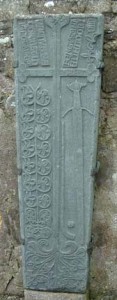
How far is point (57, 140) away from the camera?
217 centimetres

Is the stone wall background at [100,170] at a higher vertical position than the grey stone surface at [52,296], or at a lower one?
higher

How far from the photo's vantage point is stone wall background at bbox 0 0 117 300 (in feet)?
7.23

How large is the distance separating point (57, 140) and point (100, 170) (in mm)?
252

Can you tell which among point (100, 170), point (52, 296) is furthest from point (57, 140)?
point (52, 296)

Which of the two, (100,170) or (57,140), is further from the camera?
(100,170)

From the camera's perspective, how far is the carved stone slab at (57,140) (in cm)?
211

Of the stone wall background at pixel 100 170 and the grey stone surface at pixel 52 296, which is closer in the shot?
the stone wall background at pixel 100 170

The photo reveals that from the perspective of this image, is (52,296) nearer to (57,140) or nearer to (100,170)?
(100,170)

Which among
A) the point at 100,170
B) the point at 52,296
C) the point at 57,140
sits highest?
the point at 57,140

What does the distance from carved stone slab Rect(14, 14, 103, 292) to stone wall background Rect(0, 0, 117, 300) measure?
0.37 ft

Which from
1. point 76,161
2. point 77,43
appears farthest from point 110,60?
point 76,161

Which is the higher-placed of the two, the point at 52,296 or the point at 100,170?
Answer: the point at 100,170

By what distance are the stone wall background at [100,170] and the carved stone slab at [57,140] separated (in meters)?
0.11

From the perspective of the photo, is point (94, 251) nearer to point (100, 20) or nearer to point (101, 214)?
point (101, 214)
